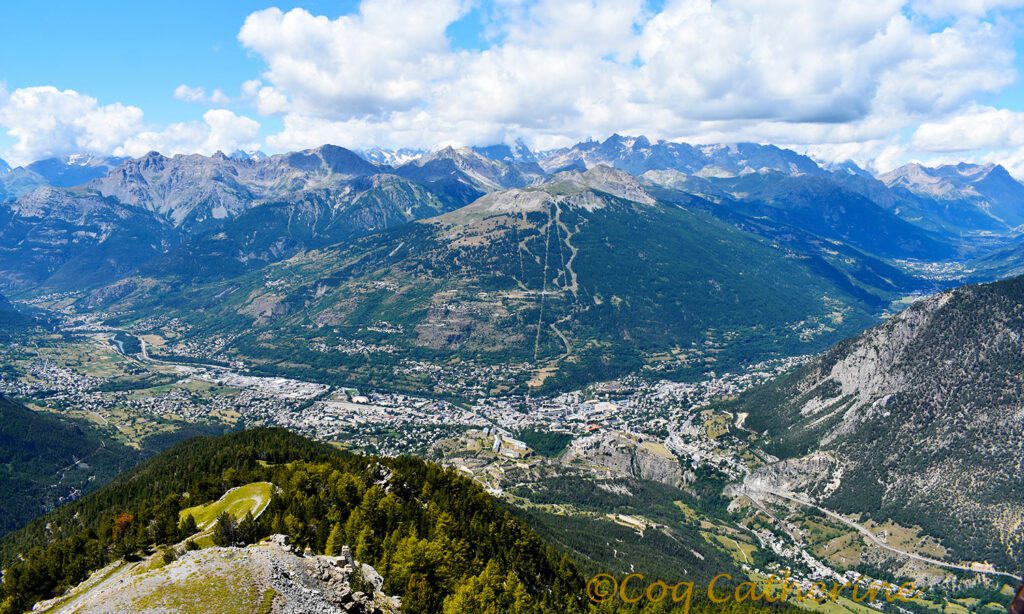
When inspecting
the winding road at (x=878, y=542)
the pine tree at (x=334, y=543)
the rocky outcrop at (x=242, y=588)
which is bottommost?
the winding road at (x=878, y=542)

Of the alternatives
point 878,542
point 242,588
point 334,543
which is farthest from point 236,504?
point 878,542

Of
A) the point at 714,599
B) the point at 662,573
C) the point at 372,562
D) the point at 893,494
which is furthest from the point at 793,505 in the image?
the point at 372,562

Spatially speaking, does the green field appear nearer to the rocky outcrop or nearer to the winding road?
the rocky outcrop

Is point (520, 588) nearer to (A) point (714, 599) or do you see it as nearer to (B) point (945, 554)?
(A) point (714, 599)

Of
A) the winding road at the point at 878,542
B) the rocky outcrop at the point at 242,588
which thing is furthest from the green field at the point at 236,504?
the winding road at the point at 878,542

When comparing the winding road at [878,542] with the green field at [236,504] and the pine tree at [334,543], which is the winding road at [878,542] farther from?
the green field at [236,504]

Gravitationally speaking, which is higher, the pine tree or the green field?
the pine tree

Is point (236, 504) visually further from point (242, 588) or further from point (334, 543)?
point (242, 588)

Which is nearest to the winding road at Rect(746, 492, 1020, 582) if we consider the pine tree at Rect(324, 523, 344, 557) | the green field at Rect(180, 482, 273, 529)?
the pine tree at Rect(324, 523, 344, 557)
